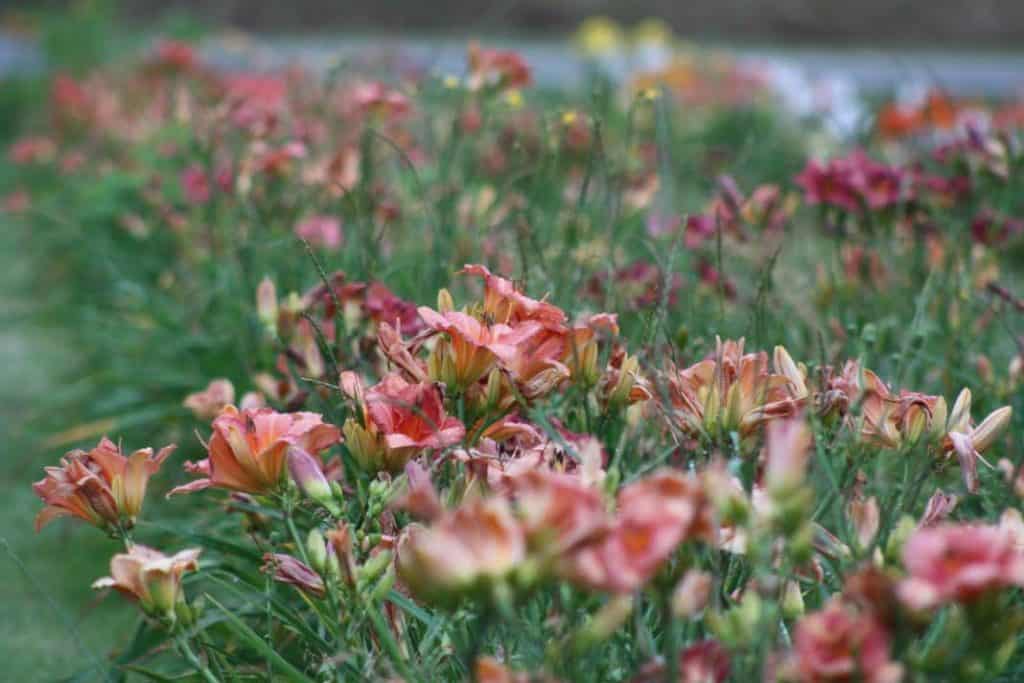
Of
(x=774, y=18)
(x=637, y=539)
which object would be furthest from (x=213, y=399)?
(x=774, y=18)

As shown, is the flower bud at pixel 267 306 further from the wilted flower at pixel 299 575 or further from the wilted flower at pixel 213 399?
the wilted flower at pixel 299 575

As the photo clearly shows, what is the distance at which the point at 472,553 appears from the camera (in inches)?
29.7

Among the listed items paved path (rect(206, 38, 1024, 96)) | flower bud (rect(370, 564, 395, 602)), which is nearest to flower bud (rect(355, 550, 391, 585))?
flower bud (rect(370, 564, 395, 602))

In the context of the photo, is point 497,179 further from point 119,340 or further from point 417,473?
point 417,473

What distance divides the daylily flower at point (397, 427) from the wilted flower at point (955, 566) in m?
0.43

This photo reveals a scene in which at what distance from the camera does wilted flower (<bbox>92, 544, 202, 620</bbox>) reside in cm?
102

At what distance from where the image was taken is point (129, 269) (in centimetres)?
320

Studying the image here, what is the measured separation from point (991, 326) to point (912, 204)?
24cm

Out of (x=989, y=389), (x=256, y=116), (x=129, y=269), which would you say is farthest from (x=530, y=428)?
(x=129, y=269)

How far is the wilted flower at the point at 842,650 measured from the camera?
0.74 meters

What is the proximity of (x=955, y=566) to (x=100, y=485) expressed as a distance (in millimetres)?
693

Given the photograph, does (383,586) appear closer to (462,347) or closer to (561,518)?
(462,347)

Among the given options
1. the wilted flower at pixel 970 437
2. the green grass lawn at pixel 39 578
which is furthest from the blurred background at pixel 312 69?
the wilted flower at pixel 970 437

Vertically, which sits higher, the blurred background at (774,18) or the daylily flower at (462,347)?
the daylily flower at (462,347)
